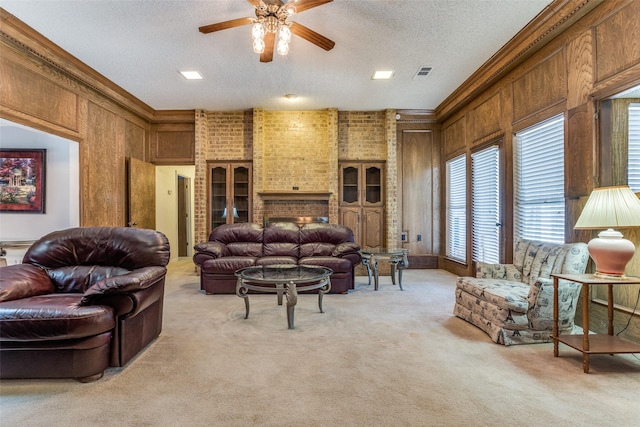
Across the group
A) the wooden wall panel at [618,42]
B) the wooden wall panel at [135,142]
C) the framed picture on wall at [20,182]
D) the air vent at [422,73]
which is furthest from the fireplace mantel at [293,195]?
the wooden wall panel at [618,42]

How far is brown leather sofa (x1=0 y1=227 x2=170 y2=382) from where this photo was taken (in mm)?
1976

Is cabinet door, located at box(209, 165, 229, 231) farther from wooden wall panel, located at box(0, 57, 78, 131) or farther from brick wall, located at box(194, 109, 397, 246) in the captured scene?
wooden wall panel, located at box(0, 57, 78, 131)

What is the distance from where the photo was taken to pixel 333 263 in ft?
14.6

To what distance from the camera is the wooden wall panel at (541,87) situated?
3297 mm

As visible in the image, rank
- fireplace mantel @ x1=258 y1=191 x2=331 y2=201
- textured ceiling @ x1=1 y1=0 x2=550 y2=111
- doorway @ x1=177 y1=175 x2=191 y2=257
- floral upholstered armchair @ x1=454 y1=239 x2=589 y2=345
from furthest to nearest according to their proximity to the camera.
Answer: doorway @ x1=177 y1=175 x2=191 y2=257
fireplace mantel @ x1=258 y1=191 x2=331 y2=201
textured ceiling @ x1=1 y1=0 x2=550 y2=111
floral upholstered armchair @ x1=454 y1=239 x2=589 y2=345

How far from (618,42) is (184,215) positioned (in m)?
8.34

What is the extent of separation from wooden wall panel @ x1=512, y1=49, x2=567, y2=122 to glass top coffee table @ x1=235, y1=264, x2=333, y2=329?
2941 millimetres

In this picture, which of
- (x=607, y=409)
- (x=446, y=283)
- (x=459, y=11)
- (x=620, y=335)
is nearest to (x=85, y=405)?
(x=607, y=409)

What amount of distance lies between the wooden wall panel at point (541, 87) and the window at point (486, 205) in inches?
28.7

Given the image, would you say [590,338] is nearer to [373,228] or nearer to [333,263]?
[333,263]

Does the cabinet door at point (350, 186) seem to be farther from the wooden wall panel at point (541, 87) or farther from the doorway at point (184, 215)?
the doorway at point (184, 215)

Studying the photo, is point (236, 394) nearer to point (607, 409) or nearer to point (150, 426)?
point (150, 426)

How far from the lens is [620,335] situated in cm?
265

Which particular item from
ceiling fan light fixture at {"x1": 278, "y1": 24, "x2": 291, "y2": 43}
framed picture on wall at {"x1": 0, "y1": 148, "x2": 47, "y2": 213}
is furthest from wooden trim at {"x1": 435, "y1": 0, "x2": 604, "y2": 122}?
framed picture on wall at {"x1": 0, "y1": 148, "x2": 47, "y2": 213}
